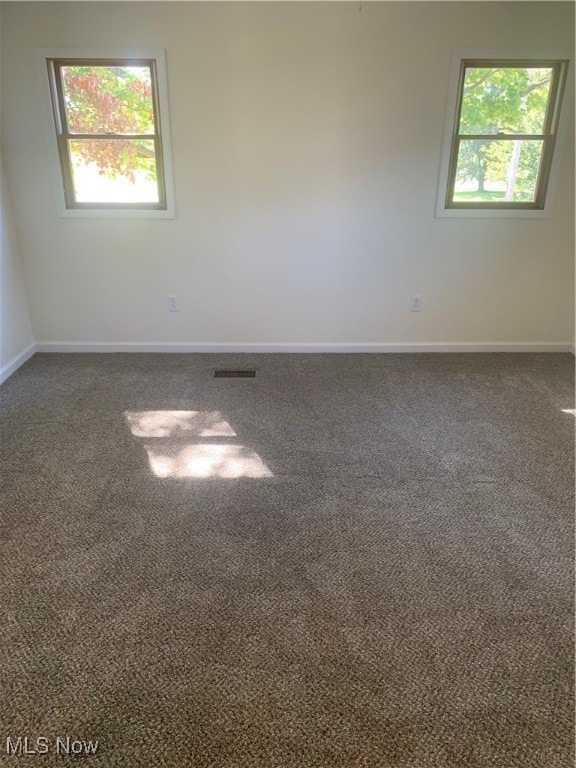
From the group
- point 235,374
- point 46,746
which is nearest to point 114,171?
point 235,374

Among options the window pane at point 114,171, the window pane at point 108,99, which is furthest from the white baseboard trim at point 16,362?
the window pane at point 108,99

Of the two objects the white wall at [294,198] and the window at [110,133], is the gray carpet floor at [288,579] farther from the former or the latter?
the window at [110,133]

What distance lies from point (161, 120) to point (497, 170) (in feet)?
7.89

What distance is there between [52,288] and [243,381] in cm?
168

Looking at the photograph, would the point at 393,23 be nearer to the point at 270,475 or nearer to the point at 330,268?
the point at 330,268

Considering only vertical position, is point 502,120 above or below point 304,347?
above

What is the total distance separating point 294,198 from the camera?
11.7ft

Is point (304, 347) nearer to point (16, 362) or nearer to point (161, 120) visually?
point (161, 120)

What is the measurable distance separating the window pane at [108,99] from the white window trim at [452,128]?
2.04m

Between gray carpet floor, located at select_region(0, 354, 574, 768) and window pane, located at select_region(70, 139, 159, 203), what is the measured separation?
146 cm

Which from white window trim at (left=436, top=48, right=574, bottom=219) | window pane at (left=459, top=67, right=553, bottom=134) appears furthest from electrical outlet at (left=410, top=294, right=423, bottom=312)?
window pane at (left=459, top=67, right=553, bottom=134)

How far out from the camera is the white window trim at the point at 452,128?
3.24 m

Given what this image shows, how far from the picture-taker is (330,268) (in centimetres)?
377

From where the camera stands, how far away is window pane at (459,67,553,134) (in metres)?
3.35
